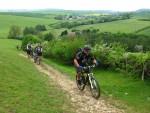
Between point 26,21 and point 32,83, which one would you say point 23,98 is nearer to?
point 32,83

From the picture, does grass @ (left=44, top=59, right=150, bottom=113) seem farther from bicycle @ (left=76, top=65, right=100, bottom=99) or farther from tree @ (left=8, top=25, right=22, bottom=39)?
tree @ (left=8, top=25, right=22, bottom=39)

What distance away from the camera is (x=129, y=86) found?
73.6ft

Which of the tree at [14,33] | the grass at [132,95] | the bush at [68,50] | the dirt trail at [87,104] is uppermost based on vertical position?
the dirt trail at [87,104]

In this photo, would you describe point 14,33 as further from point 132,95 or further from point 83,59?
point 83,59

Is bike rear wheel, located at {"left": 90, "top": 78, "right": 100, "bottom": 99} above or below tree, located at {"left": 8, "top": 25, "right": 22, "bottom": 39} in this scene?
above

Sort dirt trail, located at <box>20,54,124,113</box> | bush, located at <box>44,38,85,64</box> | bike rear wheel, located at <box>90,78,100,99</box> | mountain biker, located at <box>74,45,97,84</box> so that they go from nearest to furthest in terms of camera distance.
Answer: dirt trail, located at <box>20,54,124,113</box> → bike rear wheel, located at <box>90,78,100,99</box> → mountain biker, located at <box>74,45,97,84</box> → bush, located at <box>44,38,85,64</box>

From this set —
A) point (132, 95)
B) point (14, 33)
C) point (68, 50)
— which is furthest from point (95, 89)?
point (14, 33)

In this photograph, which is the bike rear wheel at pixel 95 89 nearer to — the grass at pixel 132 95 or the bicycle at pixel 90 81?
the bicycle at pixel 90 81

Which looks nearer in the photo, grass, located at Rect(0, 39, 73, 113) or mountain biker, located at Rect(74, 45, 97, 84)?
grass, located at Rect(0, 39, 73, 113)

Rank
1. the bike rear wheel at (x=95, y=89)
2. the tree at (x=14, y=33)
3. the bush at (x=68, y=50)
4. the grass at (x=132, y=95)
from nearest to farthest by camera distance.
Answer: the grass at (x=132, y=95) → the bike rear wheel at (x=95, y=89) → the bush at (x=68, y=50) → the tree at (x=14, y=33)

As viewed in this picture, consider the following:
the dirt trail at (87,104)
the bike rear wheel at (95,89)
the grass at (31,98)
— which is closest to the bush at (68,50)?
the grass at (31,98)

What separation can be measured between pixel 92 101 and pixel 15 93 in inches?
138

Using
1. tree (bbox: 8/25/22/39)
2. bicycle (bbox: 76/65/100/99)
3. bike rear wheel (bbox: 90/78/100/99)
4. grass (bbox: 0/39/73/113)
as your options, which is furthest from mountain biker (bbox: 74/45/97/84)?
tree (bbox: 8/25/22/39)

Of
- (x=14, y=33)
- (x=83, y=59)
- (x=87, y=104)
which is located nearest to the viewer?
(x=87, y=104)
